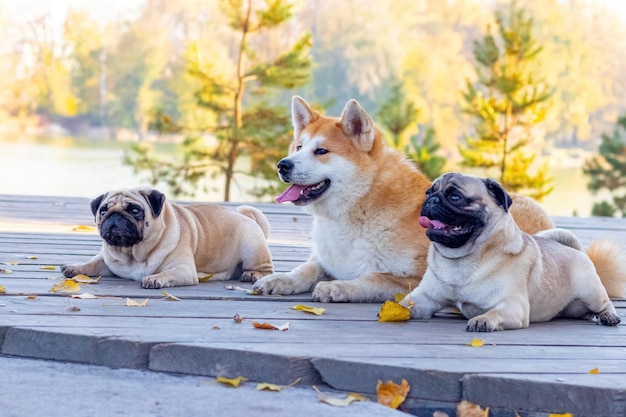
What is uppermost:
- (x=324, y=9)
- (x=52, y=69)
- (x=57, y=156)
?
(x=324, y=9)

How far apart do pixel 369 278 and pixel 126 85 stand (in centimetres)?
3796

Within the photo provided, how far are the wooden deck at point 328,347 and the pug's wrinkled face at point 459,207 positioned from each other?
0.37 meters

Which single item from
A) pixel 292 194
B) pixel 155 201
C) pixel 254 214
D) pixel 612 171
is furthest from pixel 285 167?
pixel 612 171

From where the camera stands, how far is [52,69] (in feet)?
133

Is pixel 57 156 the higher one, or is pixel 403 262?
pixel 403 262

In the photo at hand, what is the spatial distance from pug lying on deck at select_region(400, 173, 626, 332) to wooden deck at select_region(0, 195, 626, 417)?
9cm

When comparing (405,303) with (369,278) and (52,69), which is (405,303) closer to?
(369,278)

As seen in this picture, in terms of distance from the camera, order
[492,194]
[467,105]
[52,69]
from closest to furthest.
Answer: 1. [492,194]
2. [467,105]
3. [52,69]

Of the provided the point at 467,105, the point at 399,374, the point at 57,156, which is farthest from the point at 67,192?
the point at 399,374

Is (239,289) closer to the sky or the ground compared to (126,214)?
closer to the ground

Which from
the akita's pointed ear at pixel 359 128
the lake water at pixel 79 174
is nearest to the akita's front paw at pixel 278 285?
the akita's pointed ear at pixel 359 128

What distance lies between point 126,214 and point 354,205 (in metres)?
1.10

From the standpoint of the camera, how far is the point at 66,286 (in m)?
4.14

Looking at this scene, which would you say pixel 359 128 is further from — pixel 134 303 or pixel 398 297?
pixel 134 303
